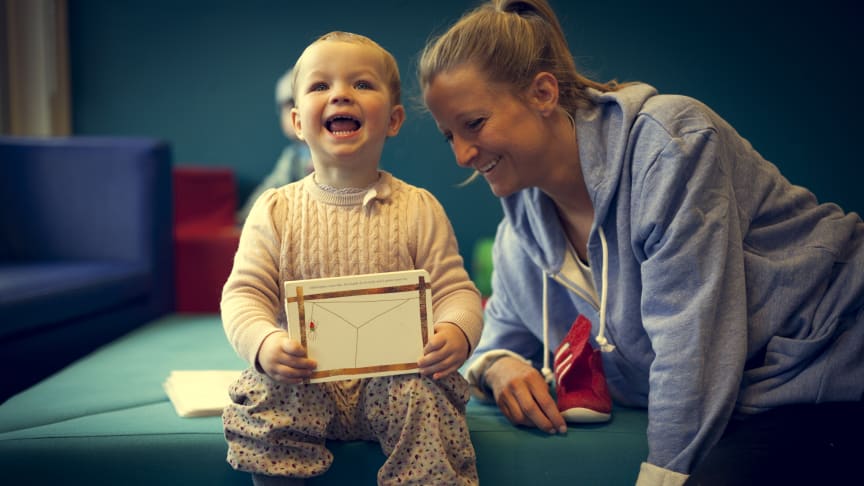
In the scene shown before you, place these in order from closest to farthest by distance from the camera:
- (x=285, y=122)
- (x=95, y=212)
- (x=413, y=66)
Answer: (x=95, y=212) → (x=413, y=66) → (x=285, y=122)

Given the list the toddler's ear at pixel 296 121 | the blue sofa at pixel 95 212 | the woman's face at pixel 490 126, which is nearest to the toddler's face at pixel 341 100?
the toddler's ear at pixel 296 121

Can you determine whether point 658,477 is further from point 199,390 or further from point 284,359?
point 199,390

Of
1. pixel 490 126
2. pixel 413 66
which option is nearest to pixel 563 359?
pixel 490 126

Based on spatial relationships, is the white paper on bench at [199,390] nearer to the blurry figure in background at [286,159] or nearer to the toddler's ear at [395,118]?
the toddler's ear at [395,118]

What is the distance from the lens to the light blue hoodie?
3.55 feet

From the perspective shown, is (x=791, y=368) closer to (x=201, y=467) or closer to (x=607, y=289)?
(x=607, y=289)

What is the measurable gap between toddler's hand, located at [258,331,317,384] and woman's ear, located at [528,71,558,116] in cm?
55

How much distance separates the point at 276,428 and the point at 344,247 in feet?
0.84

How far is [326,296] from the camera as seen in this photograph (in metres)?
1.01

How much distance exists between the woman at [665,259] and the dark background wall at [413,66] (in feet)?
6.07

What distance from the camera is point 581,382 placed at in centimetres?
125

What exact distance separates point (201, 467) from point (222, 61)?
288 centimetres

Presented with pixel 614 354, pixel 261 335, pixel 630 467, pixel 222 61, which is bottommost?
pixel 630 467

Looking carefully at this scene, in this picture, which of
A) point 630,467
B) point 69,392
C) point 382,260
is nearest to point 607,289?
point 630,467
